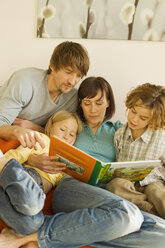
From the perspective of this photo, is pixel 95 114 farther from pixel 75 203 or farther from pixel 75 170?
pixel 75 203

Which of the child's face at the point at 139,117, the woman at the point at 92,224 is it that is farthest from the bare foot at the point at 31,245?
the child's face at the point at 139,117

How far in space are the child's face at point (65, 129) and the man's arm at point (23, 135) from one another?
28 cm

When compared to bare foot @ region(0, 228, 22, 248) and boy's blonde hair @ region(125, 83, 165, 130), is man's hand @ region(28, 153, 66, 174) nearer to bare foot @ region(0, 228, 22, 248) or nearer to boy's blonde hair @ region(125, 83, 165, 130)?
bare foot @ region(0, 228, 22, 248)

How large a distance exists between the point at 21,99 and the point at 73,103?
41 cm

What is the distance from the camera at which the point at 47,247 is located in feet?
3.46

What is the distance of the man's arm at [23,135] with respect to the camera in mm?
1206

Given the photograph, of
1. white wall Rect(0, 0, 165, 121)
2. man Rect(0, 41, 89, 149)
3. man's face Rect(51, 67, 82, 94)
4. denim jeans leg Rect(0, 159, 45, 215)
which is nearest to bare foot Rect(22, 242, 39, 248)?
denim jeans leg Rect(0, 159, 45, 215)

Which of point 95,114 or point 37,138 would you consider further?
point 95,114

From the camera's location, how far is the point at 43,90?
5.77 feet

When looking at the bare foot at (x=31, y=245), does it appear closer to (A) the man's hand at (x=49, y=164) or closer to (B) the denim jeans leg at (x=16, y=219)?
(B) the denim jeans leg at (x=16, y=219)

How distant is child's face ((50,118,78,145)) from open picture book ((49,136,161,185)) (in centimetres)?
31

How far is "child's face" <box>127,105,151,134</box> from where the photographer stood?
4.86 ft

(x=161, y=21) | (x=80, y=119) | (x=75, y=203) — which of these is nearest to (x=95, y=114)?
(x=80, y=119)

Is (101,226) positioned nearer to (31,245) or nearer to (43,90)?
(31,245)
